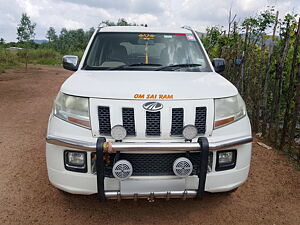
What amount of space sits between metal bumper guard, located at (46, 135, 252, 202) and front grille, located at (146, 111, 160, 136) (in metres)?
0.17

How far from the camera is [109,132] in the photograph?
2309 millimetres

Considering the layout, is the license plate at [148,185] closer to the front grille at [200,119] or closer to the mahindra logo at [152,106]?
the front grille at [200,119]

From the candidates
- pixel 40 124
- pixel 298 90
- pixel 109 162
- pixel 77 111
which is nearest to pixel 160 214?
pixel 109 162

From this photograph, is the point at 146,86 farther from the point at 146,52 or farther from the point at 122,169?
the point at 146,52

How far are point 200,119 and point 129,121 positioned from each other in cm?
61

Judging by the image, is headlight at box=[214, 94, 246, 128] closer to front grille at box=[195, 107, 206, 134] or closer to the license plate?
front grille at box=[195, 107, 206, 134]

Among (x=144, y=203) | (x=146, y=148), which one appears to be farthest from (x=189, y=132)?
(x=144, y=203)

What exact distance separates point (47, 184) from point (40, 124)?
8.71 feet

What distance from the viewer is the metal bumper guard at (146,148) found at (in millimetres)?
2119

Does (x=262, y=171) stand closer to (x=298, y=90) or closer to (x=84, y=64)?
(x=298, y=90)

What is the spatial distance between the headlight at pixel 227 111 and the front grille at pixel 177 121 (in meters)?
0.32

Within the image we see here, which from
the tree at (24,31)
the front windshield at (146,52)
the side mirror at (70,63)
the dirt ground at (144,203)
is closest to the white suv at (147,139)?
the dirt ground at (144,203)

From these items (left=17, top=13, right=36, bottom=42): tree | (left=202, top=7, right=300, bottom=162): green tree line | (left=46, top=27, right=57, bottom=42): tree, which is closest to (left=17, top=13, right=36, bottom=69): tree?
(left=17, top=13, right=36, bottom=42): tree

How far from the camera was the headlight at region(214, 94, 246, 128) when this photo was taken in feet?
7.95
